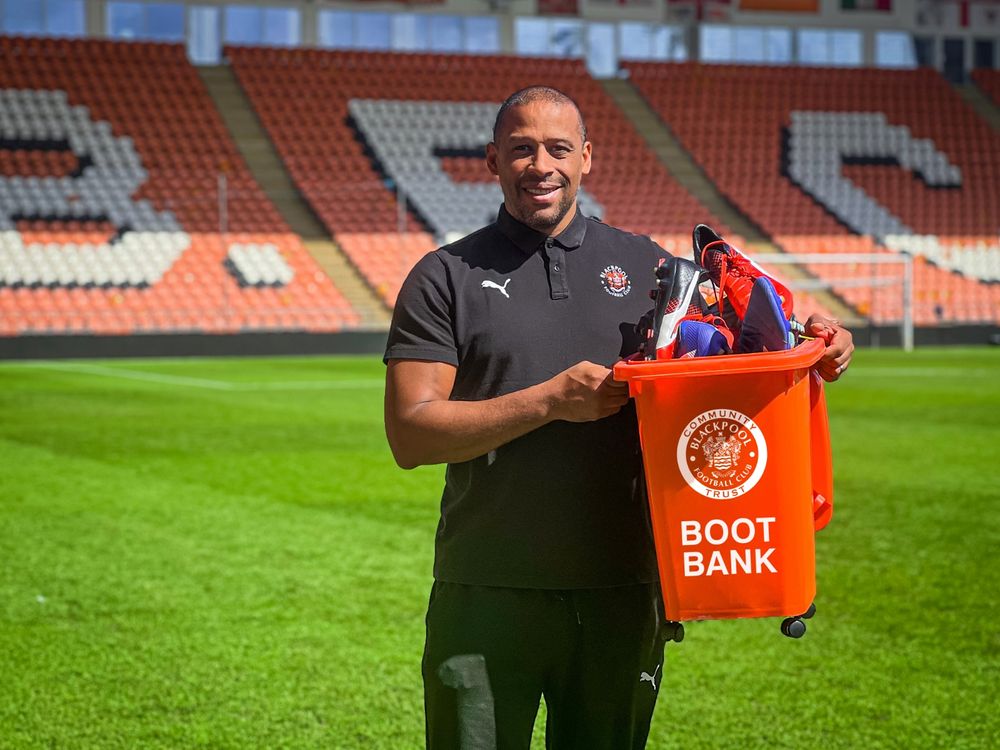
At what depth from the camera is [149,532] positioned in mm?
7262

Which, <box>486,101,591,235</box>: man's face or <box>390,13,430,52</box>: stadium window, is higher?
<box>390,13,430,52</box>: stadium window

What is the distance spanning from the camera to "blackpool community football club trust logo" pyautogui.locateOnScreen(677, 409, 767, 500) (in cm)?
221

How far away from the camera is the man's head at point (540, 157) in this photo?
235 cm

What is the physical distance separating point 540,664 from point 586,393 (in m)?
0.55

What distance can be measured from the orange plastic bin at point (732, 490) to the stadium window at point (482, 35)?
→ 3525 cm

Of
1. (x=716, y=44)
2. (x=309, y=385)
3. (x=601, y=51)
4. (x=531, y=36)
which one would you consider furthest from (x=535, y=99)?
(x=716, y=44)

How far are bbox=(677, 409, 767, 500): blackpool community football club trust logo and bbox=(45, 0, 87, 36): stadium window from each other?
113 feet

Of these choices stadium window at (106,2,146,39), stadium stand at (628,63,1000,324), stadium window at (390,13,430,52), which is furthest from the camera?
stadium window at (390,13,430,52)

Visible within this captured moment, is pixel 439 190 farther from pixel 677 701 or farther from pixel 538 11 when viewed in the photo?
pixel 677 701

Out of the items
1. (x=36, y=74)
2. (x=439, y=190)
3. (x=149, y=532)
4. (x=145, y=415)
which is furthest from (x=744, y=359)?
(x=36, y=74)

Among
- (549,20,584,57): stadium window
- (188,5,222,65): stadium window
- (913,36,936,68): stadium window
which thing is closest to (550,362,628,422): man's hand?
(188,5,222,65): stadium window

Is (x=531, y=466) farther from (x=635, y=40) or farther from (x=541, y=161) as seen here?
(x=635, y=40)

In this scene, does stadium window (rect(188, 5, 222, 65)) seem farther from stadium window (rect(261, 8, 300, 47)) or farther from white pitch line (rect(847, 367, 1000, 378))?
white pitch line (rect(847, 367, 1000, 378))

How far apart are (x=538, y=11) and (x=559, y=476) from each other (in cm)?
3539
